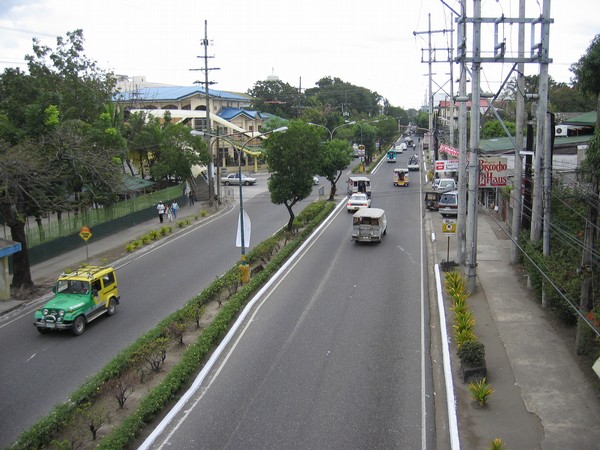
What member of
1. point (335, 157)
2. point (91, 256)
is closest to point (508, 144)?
point (335, 157)

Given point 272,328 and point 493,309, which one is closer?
point 272,328

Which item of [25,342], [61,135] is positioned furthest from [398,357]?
[61,135]

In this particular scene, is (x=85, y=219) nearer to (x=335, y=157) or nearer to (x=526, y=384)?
(x=335, y=157)

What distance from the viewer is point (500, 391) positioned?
1358 centimetres

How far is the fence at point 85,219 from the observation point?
2894 centimetres

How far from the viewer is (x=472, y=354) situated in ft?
47.2

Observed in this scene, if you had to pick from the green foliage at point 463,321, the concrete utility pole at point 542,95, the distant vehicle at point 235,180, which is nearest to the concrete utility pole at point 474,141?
the concrete utility pole at point 542,95

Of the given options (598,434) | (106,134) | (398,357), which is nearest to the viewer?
(598,434)

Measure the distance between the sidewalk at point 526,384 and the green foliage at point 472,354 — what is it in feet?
1.57

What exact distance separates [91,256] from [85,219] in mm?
4077

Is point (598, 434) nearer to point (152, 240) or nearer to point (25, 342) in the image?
point (25, 342)

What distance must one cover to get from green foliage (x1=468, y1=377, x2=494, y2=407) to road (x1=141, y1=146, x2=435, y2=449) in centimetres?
103

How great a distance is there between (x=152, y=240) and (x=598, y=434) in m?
26.3

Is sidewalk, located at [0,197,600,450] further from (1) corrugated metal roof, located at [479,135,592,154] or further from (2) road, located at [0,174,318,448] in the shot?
(1) corrugated metal roof, located at [479,135,592,154]
